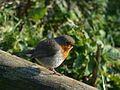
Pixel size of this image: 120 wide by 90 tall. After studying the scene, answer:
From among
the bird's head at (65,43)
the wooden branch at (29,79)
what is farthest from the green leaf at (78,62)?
the wooden branch at (29,79)

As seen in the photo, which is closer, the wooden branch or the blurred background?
the wooden branch

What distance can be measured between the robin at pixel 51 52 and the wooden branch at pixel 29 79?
0.38 m

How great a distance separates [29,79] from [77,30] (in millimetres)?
1924

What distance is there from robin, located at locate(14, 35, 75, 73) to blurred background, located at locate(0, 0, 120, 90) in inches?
29.6

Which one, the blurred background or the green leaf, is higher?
the blurred background

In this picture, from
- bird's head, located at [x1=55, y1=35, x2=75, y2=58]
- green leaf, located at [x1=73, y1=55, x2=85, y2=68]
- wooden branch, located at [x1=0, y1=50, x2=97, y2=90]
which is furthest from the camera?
green leaf, located at [x1=73, y1=55, x2=85, y2=68]

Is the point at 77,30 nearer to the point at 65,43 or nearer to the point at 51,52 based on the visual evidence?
the point at 65,43

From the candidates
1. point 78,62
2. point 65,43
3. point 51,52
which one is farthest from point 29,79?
point 78,62

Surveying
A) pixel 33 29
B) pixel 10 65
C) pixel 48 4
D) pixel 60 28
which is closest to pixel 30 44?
pixel 33 29

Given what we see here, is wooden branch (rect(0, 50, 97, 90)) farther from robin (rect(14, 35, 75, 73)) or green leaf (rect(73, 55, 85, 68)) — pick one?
green leaf (rect(73, 55, 85, 68))

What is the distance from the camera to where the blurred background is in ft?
16.3

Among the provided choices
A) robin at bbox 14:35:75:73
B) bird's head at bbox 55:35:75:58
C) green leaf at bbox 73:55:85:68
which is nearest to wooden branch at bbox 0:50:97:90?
robin at bbox 14:35:75:73

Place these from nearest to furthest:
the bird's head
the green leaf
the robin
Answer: the robin
the bird's head
the green leaf

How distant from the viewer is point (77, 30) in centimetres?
530
